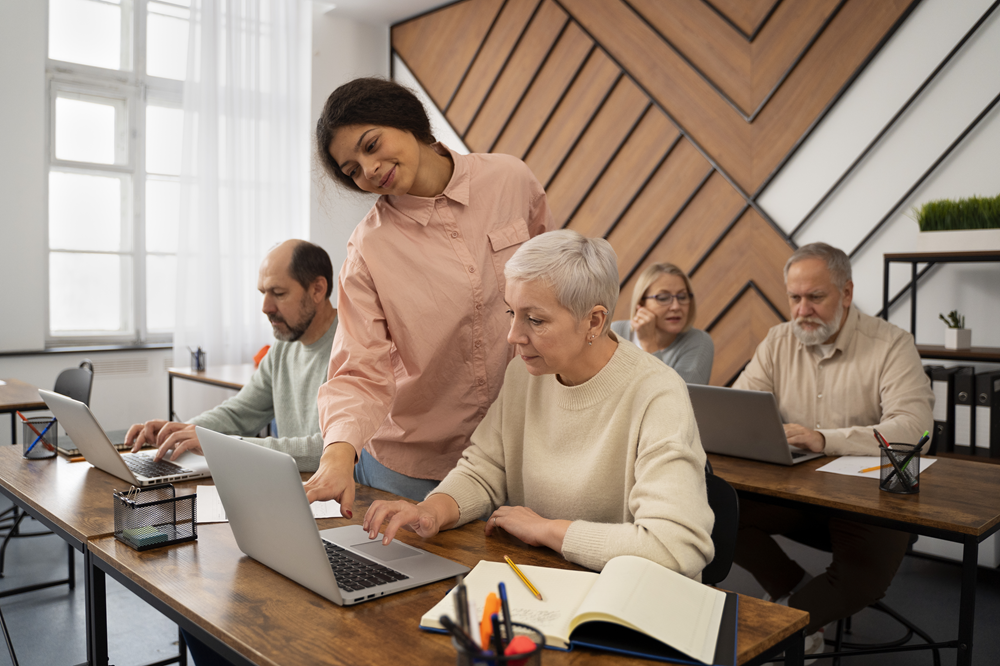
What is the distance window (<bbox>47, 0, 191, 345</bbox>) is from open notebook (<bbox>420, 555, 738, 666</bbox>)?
5190 millimetres

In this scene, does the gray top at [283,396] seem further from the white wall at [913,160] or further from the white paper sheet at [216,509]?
the white wall at [913,160]

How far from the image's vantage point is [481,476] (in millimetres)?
1516

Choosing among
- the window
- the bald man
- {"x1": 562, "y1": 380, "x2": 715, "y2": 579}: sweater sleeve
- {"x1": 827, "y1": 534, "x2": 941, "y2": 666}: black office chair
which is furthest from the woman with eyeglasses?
the window

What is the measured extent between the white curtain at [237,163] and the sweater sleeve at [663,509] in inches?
183

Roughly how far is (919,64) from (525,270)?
297 cm

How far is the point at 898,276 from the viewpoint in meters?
3.50

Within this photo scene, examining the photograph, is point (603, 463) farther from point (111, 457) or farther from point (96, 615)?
point (111, 457)

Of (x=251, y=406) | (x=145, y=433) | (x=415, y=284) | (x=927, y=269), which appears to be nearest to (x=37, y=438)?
(x=145, y=433)

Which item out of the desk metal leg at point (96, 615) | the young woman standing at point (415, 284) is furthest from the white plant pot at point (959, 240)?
the desk metal leg at point (96, 615)

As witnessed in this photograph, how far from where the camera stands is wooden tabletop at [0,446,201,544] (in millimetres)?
1479

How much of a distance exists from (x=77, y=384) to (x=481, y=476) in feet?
9.51

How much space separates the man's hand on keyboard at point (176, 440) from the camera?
6.30ft

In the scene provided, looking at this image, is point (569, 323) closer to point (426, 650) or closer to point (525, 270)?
point (525, 270)

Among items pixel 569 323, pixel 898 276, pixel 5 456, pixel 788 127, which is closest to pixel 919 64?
pixel 788 127
